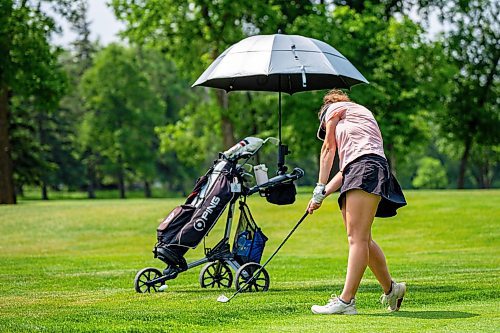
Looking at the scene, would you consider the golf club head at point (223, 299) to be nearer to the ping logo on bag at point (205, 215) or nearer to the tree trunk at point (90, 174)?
the ping logo on bag at point (205, 215)

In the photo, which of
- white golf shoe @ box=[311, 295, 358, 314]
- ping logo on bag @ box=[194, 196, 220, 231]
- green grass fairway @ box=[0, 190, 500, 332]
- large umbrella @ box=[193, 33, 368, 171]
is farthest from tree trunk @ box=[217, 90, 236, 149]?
white golf shoe @ box=[311, 295, 358, 314]

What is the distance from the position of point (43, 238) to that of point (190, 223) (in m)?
13.8

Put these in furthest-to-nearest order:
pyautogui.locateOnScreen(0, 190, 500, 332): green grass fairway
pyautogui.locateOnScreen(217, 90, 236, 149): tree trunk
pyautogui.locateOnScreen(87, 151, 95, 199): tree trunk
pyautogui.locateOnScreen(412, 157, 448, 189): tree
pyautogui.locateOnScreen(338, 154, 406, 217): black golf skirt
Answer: pyautogui.locateOnScreen(412, 157, 448, 189): tree
pyautogui.locateOnScreen(87, 151, 95, 199): tree trunk
pyautogui.locateOnScreen(217, 90, 236, 149): tree trunk
pyautogui.locateOnScreen(338, 154, 406, 217): black golf skirt
pyautogui.locateOnScreen(0, 190, 500, 332): green grass fairway

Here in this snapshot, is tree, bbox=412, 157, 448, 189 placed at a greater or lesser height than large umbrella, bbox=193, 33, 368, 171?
lesser

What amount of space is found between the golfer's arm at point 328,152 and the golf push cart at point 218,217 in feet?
7.04

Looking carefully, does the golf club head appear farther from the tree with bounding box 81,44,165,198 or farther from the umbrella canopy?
the tree with bounding box 81,44,165,198

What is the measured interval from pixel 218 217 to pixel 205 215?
0.19 m

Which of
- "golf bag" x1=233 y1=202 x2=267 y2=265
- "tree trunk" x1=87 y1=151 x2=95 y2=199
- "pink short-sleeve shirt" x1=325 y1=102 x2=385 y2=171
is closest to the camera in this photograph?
"pink short-sleeve shirt" x1=325 y1=102 x2=385 y2=171

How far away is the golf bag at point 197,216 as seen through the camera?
34.1 feet

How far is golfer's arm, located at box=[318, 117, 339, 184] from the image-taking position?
829 cm

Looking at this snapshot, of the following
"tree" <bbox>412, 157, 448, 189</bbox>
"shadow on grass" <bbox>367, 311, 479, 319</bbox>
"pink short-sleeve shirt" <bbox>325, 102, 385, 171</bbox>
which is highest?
"pink short-sleeve shirt" <bbox>325, 102, 385, 171</bbox>

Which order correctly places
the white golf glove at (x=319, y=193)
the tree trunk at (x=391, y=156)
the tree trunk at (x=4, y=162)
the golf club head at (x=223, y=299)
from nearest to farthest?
the white golf glove at (x=319, y=193) < the golf club head at (x=223, y=299) < the tree trunk at (x=4, y=162) < the tree trunk at (x=391, y=156)

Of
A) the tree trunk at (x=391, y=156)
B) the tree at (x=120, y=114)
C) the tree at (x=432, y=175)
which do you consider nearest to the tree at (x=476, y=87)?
the tree trunk at (x=391, y=156)

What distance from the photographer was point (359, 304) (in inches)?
357
